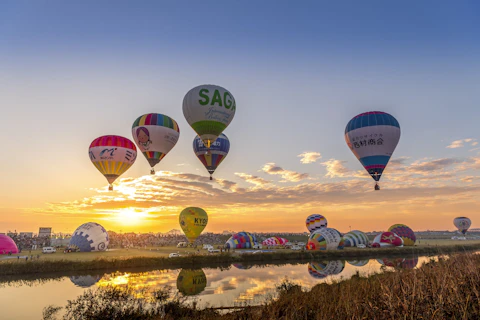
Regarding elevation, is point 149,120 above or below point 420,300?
above

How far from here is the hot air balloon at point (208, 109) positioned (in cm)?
2855

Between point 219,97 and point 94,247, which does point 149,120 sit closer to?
point 219,97

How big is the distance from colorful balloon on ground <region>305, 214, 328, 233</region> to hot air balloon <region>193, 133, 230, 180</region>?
2549 cm

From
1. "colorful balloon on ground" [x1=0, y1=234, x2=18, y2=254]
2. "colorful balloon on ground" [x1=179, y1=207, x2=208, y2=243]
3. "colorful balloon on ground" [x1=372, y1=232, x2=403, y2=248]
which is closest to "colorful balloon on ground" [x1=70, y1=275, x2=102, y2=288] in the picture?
"colorful balloon on ground" [x1=0, y1=234, x2=18, y2=254]

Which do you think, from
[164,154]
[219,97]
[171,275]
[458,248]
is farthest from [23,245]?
[458,248]

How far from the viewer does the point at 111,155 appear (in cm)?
3441

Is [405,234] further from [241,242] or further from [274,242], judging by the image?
[241,242]

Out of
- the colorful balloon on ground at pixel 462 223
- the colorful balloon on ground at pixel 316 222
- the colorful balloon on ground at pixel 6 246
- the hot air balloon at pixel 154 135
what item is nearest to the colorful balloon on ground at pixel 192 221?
the hot air balloon at pixel 154 135

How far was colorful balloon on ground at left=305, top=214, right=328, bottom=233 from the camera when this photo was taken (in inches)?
2215

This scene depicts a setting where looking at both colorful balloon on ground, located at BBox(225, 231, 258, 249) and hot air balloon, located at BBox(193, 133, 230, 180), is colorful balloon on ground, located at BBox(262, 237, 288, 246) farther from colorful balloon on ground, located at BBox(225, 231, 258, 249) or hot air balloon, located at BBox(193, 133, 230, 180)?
hot air balloon, located at BBox(193, 133, 230, 180)

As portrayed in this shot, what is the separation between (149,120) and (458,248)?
46.0 meters

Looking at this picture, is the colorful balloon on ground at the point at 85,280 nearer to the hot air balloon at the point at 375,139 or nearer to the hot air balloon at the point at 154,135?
the hot air balloon at the point at 154,135

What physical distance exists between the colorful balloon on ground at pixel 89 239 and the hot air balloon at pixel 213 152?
53.0ft

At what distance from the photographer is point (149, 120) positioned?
34312 millimetres
